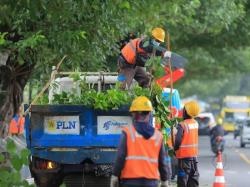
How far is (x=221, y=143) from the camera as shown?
29922 mm

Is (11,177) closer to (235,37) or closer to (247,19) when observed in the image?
(247,19)

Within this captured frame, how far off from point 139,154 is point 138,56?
4.41 meters

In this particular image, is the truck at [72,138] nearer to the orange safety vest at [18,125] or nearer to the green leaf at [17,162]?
the orange safety vest at [18,125]

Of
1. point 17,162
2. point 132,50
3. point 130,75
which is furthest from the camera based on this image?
point 130,75

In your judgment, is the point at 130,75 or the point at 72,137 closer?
the point at 72,137

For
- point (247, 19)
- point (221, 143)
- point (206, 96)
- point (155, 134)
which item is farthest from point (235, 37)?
point (206, 96)

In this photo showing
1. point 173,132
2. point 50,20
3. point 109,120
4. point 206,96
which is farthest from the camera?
point 206,96

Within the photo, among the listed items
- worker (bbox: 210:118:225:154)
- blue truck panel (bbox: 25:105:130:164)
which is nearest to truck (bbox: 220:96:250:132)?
worker (bbox: 210:118:225:154)

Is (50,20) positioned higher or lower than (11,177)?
higher

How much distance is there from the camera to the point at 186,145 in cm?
1295

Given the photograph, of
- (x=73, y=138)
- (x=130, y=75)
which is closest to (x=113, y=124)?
(x=73, y=138)

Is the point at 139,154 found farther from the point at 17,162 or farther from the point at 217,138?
the point at 217,138

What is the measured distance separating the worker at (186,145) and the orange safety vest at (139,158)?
173 inches

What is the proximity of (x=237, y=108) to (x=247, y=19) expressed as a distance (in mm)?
42560
